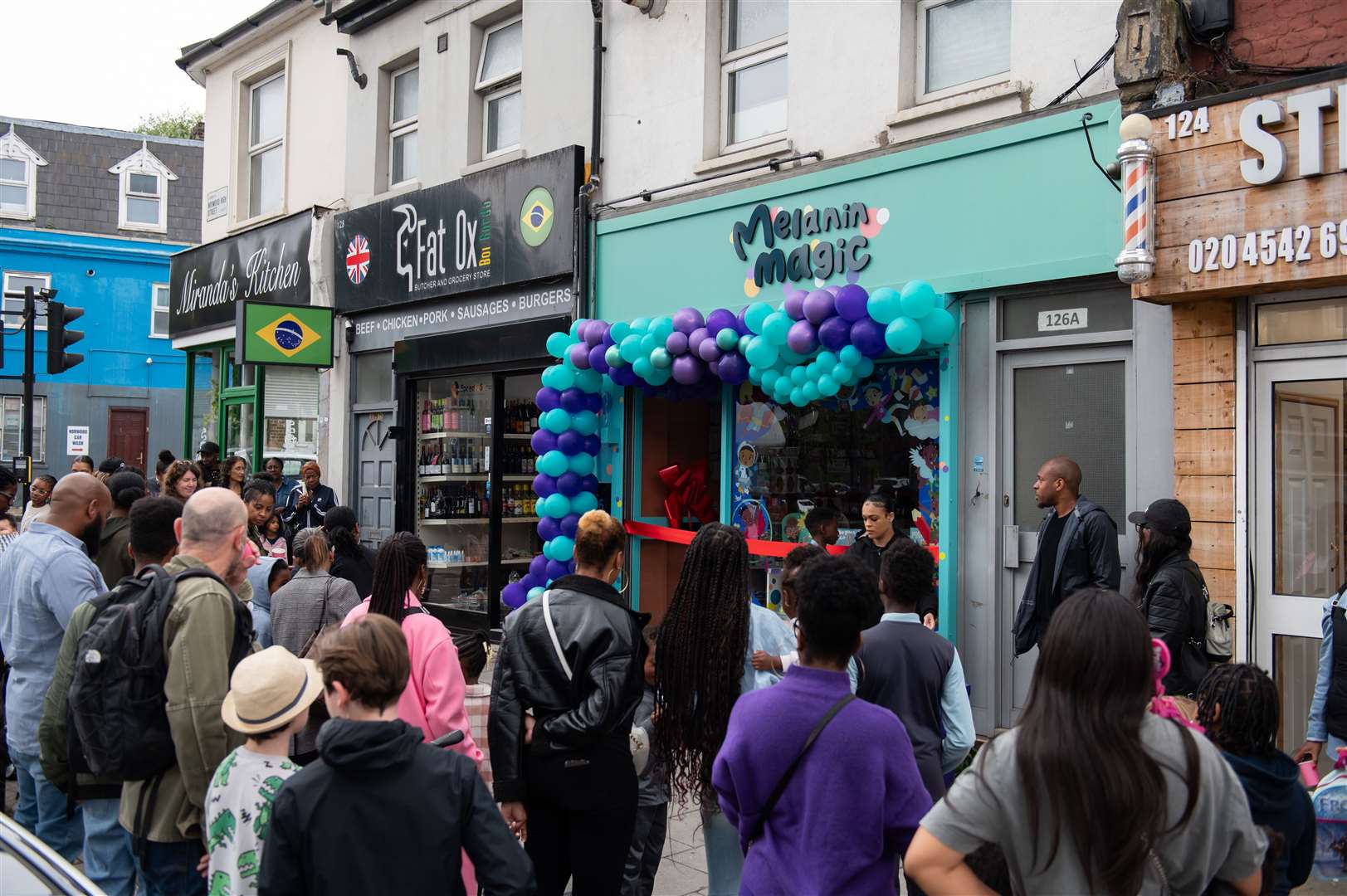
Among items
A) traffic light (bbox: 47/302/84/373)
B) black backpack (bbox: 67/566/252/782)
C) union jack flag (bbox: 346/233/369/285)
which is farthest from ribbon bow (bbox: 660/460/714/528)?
traffic light (bbox: 47/302/84/373)

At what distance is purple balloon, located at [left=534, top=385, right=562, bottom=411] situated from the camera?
10164 mm

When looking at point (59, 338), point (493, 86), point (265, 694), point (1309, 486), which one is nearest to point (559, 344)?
point (493, 86)

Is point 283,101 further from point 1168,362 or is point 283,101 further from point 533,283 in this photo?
point 1168,362

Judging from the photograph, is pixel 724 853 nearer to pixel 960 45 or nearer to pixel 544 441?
pixel 960 45

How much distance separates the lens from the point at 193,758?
3.70 meters

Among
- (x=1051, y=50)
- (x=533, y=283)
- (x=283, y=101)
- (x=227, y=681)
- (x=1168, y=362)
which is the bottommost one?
(x=227, y=681)

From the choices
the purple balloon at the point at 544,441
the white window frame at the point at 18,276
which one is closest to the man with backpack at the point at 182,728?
the purple balloon at the point at 544,441

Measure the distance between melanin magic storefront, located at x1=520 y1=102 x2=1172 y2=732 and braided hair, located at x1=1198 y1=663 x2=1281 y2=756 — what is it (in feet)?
12.2

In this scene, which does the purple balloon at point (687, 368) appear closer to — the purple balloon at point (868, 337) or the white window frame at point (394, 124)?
the purple balloon at point (868, 337)

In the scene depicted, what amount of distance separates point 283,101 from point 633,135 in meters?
7.28

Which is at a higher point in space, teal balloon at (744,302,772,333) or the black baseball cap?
teal balloon at (744,302,772,333)

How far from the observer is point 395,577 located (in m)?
4.40

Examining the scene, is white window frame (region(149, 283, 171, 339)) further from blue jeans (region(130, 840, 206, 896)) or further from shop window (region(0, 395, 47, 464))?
blue jeans (region(130, 840, 206, 896))

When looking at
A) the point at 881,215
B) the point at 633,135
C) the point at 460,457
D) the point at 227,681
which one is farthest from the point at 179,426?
the point at 227,681
